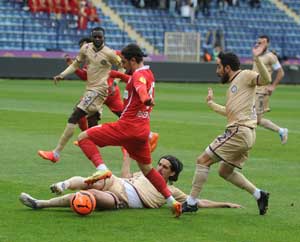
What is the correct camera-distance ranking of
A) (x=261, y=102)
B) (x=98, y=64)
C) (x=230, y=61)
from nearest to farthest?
(x=230, y=61)
(x=98, y=64)
(x=261, y=102)

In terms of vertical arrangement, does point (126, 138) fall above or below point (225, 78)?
below

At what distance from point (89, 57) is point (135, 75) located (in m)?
6.41

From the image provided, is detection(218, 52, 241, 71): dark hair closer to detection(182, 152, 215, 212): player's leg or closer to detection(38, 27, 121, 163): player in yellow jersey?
detection(182, 152, 215, 212): player's leg

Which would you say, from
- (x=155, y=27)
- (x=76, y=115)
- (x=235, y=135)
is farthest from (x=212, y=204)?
(x=155, y=27)

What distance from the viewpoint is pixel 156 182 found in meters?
10.7

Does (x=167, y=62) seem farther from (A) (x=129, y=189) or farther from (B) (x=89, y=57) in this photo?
(A) (x=129, y=189)

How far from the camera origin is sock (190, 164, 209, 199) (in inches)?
433

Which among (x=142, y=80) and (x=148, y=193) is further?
(x=148, y=193)

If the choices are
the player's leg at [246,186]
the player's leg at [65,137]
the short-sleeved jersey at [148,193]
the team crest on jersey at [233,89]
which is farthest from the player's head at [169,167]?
the player's leg at [65,137]

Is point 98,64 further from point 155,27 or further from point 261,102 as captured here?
point 155,27

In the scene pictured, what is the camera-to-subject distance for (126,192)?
1107cm

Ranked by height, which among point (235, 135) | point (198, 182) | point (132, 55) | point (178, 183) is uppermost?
point (132, 55)

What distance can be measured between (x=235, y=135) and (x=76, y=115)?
588 cm

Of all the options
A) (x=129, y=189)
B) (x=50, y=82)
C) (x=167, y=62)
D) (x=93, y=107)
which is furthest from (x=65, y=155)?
(x=167, y=62)
